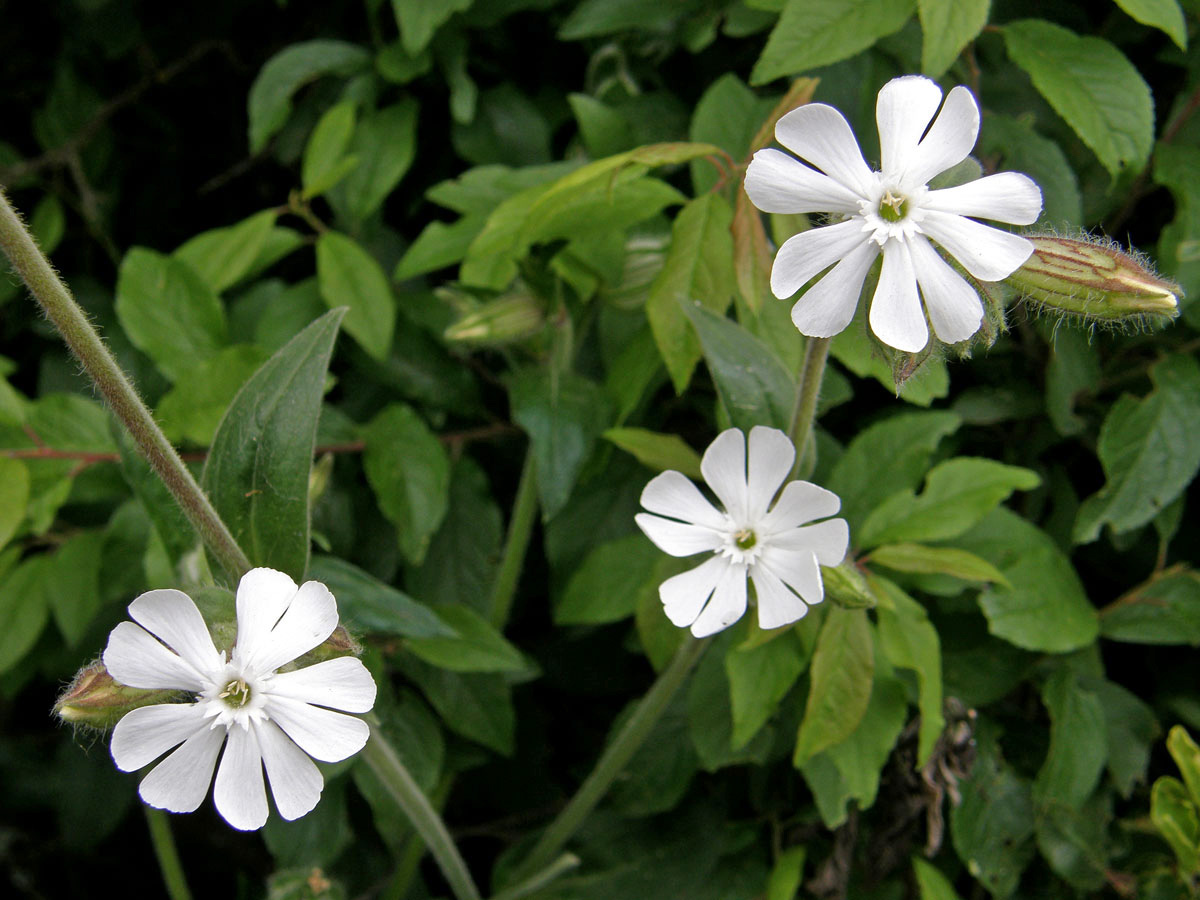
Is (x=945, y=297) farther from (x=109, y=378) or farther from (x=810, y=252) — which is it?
(x=109, y=378)

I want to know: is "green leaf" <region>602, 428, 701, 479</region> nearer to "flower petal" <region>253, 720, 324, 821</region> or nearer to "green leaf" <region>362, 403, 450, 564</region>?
"green leaf" <region>362, 403, 450, 564</region>

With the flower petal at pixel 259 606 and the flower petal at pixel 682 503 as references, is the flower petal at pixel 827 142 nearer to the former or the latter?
the flower petal at pixel 682 503

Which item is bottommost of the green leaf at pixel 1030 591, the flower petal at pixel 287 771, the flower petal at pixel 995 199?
the green leaf at pixel 1030 591

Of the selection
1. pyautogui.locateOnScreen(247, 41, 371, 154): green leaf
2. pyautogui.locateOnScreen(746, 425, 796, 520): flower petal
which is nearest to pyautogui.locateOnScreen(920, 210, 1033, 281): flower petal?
pyautogui.locateOnScreen(746, 425, 796, 520): flower petal

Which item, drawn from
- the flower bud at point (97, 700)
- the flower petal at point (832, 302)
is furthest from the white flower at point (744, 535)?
the flower bud at point (97, 700)

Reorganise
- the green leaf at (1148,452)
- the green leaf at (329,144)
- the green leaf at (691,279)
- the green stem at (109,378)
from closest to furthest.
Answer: the green stem at (109,378) < the green leaf at (691,279) < the green leaf at (1148,452) < the green leaf at (329,144)

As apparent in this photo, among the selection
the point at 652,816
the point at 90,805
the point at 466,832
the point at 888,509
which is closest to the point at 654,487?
the point at 888,509

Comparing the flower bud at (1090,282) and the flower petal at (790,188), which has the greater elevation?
the flower petal at (790,188)
